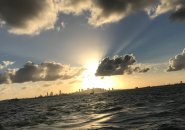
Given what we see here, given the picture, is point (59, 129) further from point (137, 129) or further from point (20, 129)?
point (137, 129)

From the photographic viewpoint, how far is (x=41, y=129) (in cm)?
3033

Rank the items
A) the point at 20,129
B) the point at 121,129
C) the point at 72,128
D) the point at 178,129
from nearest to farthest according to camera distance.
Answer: the point at 178,129 → the point at 121,129 → the point at 72,128 → the point at 20,129

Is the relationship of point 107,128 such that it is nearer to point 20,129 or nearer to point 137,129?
point 137,129

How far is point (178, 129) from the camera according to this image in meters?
23.3

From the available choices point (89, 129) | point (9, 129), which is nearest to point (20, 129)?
point (9, 129)

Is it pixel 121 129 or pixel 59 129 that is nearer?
pixel 121 129

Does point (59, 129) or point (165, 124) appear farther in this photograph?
point (59, 129)

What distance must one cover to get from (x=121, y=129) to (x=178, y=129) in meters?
4.81

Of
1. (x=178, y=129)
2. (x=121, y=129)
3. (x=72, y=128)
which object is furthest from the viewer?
(x=72, y=128)

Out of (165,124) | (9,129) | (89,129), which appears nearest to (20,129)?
(9,129)

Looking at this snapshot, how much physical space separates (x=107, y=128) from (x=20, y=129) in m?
10.6

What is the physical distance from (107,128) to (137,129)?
11.6ft

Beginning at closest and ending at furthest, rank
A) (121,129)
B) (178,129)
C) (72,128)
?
(178,129) < (121,129) < (72,128)

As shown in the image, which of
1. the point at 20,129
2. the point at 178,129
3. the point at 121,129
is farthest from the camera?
the point at 20,129
